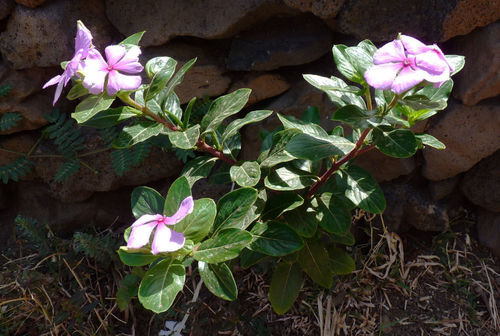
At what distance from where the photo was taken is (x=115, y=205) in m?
2.56

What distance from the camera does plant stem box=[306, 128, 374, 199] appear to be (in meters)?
1.46

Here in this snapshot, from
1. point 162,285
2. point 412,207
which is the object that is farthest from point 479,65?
point 162,285

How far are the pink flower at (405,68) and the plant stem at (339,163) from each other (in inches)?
12.0

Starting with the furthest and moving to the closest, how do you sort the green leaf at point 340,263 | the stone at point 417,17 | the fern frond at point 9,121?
the fern frond at point 9,121 → the green leaf at point 340,263 → the stone at point 417,17

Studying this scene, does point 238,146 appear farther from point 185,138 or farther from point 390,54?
point 390,54

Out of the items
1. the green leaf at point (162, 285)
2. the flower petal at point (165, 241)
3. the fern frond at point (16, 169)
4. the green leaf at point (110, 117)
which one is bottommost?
the fern frond at point (16, 169)

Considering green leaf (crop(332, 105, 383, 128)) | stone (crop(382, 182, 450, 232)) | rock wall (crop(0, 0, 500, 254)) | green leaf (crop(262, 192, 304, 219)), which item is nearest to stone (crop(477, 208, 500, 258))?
rock wall (crop(0, 0, 500, 254))

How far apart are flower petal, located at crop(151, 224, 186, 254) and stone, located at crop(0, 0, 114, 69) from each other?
125 cm

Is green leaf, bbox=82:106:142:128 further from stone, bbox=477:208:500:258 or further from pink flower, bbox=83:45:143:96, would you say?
stone, bbox=477:208:500:258

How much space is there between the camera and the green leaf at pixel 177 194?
1351mm

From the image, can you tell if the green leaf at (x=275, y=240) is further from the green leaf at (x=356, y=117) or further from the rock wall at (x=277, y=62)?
the rock wall at (x=277, y=62)

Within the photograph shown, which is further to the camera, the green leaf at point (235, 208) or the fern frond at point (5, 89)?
the fern frond at point (5, 89)

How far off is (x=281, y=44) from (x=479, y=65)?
2.46 ft

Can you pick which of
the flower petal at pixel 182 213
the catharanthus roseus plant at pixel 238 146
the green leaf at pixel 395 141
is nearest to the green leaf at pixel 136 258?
the catharanthus roseus plant at pixel 238 146
